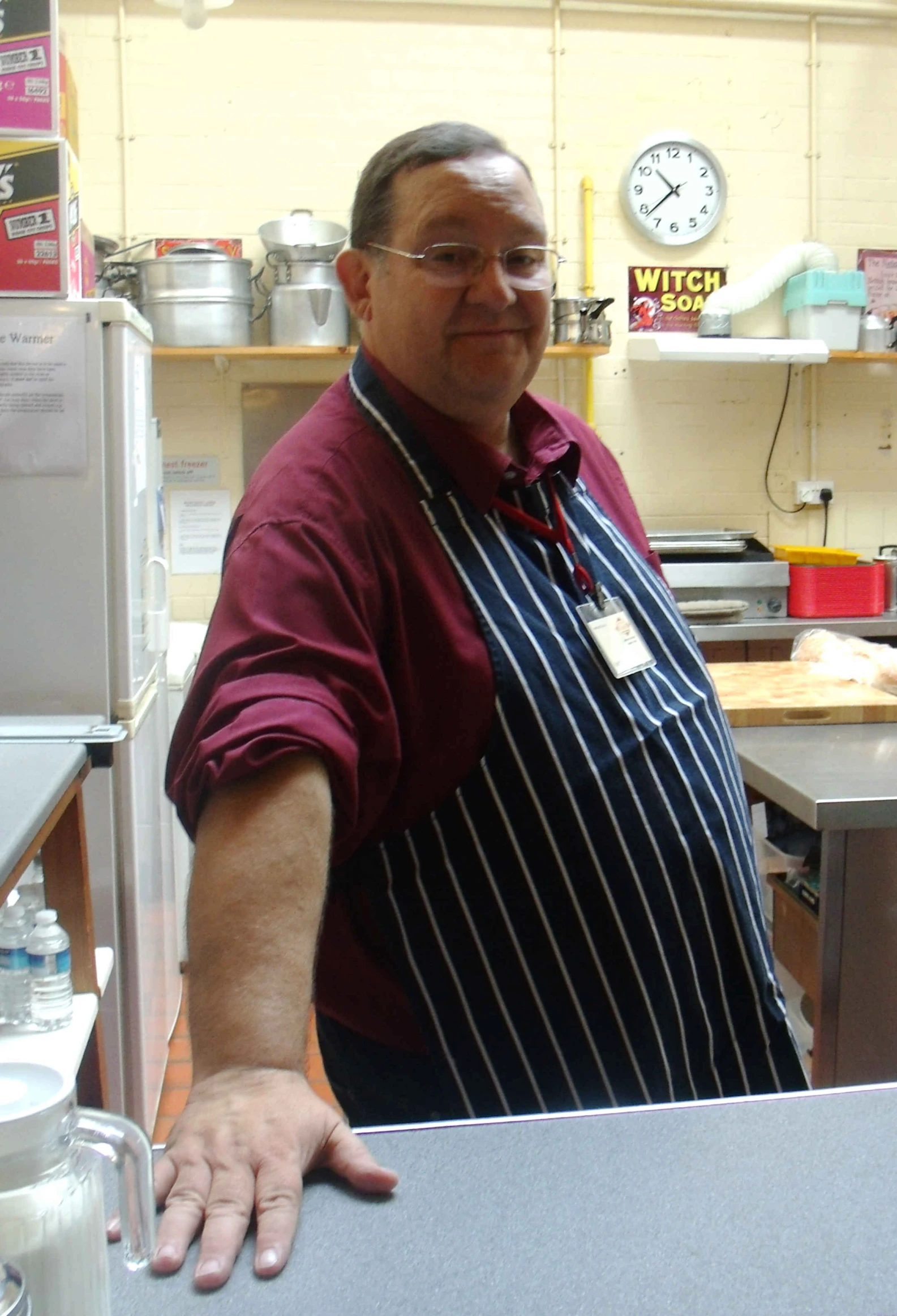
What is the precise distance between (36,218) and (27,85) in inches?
8.4

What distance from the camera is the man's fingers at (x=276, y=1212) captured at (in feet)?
2.15

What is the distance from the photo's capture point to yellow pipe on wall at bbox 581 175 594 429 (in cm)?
423

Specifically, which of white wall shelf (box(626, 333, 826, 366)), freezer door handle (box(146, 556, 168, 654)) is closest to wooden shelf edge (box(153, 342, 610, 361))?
white wall shelf (box(626, 333, 826, 366))

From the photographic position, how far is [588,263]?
4.26m

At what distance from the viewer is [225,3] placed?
3082mm

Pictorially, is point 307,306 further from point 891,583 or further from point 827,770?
point 827,770

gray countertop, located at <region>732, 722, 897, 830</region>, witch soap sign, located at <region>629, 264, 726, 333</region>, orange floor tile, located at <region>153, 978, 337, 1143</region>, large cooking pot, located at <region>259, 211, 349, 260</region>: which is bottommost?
orange floor tile, located at <region>153, 978, 337, 1143</region>

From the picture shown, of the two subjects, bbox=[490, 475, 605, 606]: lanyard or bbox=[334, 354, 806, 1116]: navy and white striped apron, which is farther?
bbox=[490, 475, 605, 606]: lanyard

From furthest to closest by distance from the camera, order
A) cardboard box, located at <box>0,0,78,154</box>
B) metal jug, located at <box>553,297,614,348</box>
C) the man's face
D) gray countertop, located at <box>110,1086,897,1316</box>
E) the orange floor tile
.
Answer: metal jug, located at <box>553,297,614,348</box>, the orange floor tile, cardboard box, located at <box>0,0,78,154</box>, the man's face, gray countertop, located at <box>110,1086,897,1316</box>

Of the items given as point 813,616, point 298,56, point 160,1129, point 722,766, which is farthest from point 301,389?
point 722,766

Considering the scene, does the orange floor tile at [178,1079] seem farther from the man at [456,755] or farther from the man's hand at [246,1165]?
the man's hand at [246,1165]

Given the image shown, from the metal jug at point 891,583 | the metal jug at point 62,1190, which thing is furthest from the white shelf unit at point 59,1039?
the metal jug at point 891,583

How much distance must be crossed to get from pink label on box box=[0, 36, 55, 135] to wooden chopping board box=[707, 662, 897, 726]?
1508 millimetres

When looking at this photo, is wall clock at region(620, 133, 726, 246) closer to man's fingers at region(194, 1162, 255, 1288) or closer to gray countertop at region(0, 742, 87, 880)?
gray countertop at region(0, 742, 87, 880)
